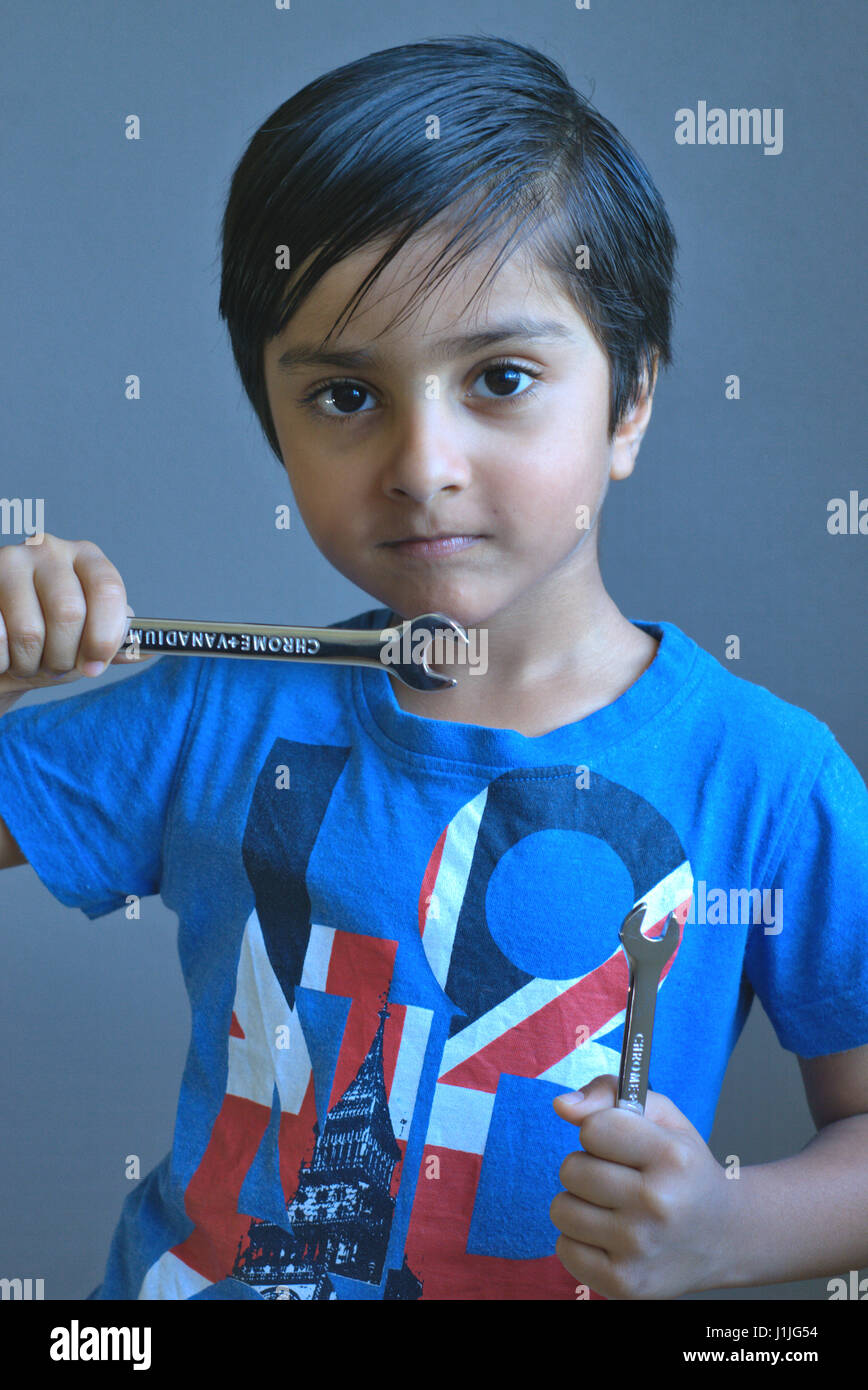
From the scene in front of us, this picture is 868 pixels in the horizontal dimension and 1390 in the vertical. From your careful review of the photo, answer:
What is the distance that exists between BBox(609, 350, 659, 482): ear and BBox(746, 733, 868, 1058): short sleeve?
0.16 meters

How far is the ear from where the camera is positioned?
64 cm

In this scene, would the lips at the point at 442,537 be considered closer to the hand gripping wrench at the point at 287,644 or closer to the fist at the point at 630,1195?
the hand gripping wrench at the point at 287,644

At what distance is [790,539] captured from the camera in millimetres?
967

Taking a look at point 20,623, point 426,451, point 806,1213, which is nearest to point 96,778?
point 20,623

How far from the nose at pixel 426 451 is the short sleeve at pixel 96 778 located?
0.17m

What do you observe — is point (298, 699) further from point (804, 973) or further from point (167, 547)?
point (167, 547)

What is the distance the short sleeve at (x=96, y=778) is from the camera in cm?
65

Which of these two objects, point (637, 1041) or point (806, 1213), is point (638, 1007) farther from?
point (806, 1213)

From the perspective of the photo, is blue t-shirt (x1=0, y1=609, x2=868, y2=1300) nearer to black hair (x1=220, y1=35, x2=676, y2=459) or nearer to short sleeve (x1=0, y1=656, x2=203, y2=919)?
short sleeve (x1=0, y1=656, x2=203, y2=919)

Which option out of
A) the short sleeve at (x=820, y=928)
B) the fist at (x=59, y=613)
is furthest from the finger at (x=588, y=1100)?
the fist at (x=59, y=613)

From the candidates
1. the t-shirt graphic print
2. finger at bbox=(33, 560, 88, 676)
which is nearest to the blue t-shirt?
the t-shirt graphic print

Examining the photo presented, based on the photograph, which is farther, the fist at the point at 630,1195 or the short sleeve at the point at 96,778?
the short sleeve at the point at 96,778

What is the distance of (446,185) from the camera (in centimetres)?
56

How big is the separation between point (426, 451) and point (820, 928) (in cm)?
26
